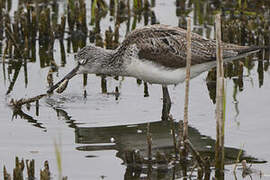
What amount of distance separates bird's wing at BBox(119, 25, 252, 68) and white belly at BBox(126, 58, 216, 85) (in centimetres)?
7

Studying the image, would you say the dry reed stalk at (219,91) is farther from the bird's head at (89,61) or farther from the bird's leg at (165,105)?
the bird's head at (89,61)

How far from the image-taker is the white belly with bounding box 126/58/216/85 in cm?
908

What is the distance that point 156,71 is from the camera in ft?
29.9

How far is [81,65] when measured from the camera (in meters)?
9.70

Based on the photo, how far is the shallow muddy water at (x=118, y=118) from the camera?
776cm

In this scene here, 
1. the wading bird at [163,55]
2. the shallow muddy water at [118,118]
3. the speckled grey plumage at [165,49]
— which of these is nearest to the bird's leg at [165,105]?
the wading bird at [163,55]

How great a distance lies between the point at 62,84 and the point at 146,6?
15.4 ft

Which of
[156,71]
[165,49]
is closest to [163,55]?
[165,49]

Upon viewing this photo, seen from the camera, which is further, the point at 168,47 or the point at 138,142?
the point at 168,47

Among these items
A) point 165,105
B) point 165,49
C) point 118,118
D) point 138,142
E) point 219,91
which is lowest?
point 138,142

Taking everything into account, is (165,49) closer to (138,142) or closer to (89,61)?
(89,61)

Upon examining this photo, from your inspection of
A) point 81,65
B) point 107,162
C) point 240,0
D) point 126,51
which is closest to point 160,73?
point 126,51

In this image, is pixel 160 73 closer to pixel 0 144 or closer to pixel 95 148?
pixel 95 148

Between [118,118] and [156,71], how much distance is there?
79 cm
